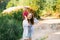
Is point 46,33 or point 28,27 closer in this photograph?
point 28,27

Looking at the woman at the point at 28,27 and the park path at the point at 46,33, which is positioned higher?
the woman at the point at 28,27

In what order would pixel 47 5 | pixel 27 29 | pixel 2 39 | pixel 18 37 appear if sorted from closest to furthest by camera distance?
1. pixel 27 29
2. pixel 2 39
3. pixel 18 37
4. pixel 47 5

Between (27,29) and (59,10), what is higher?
(27,29)

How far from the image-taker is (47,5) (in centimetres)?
3117

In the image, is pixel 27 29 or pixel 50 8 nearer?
pixel 27 29

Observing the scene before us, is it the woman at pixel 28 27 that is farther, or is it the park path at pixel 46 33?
the park path at pixel 46 33

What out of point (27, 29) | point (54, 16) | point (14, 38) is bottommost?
point (54, 16)

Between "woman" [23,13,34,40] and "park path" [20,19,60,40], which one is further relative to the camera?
"park path" [20,19,60,40]

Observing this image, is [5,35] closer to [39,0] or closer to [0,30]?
[0,30]

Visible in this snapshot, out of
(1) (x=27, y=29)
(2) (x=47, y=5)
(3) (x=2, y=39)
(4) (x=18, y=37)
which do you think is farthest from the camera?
(2) (x=47, y=5)

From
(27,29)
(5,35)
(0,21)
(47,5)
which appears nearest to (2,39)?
(5,35)

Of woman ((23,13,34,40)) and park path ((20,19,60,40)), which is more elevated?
woman ((23,13,34,40))

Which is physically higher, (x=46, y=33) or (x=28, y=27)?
(x=28, y=27)

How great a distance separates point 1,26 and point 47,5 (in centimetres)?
1810
